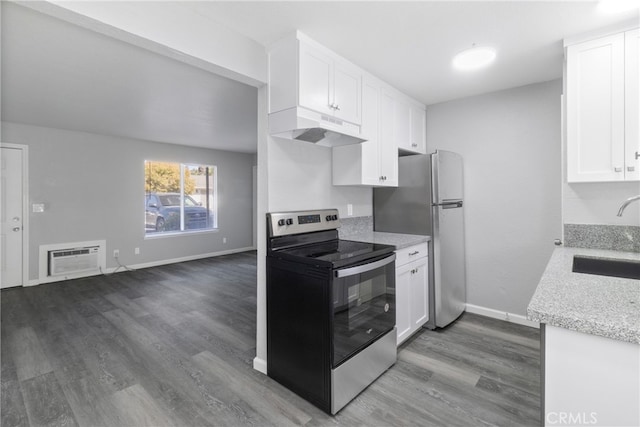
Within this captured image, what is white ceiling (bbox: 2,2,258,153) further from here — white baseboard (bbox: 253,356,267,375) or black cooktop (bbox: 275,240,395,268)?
white baseboard (bbox: 253,356,267,375)

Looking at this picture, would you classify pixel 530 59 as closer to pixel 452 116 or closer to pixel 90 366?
pixel 452 116

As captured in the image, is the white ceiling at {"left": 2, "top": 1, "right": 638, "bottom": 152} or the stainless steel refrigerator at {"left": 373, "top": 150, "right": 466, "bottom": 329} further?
the stainless steel refrigerator at {"left": 373, "top": 150, "right": 466, "bottom": 329}

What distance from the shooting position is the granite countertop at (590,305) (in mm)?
866

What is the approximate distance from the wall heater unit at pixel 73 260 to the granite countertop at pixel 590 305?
6.00 m

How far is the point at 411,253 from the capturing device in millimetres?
2613

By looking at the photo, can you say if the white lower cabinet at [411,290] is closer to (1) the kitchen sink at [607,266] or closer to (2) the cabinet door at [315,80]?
(1) the kitchen sink at [607,266]

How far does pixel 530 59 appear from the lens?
7.92 ft

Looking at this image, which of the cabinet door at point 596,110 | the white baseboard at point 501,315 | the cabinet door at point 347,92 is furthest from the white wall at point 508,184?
the cabinet door at point 347,92

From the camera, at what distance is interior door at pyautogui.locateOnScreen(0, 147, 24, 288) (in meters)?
4.27

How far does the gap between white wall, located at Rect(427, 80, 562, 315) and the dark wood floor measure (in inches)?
17.8

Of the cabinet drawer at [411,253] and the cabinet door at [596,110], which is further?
the cabinet drawer at [411,253]

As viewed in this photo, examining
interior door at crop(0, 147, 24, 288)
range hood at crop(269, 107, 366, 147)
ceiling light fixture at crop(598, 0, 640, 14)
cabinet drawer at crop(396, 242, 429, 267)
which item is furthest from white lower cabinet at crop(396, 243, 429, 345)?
interior door at crop(0, 147, 24, 288)

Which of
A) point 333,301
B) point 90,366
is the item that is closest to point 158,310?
point 90,366

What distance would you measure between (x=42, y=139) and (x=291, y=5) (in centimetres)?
491
